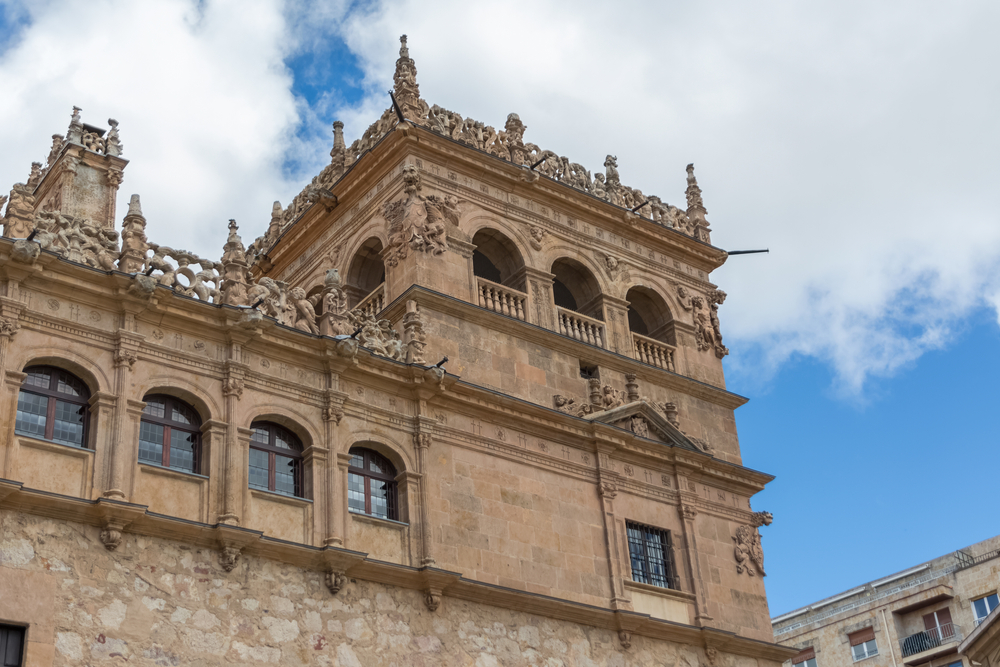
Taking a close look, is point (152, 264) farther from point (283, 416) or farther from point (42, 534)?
point (42, 534)

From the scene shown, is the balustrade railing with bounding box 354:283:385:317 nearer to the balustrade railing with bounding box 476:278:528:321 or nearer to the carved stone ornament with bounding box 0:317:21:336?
the balustrade railing with bounding box 476:278:528:321

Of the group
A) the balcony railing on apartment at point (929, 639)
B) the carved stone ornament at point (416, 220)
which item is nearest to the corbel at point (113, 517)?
the carved stone ornament at point (416, 220)

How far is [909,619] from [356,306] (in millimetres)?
33187

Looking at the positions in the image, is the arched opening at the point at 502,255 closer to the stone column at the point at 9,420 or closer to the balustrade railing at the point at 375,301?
the balustrade railing at the point at 375,301

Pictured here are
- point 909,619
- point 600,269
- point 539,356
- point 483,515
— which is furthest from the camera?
point 909,619

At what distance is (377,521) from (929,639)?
35144mm

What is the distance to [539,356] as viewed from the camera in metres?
26.4

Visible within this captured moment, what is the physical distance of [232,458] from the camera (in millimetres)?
20453

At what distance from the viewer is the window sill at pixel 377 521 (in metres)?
21.6

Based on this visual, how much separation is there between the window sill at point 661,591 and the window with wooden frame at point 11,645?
1157 centimetres

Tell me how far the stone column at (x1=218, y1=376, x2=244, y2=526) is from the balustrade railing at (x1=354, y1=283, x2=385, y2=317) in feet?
18.1

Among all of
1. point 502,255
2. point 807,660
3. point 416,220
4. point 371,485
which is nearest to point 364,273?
point 416,220

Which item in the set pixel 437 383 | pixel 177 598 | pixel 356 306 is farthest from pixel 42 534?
pixel 356 306

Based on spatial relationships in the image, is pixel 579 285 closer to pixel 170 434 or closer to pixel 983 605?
pixel 170 434
